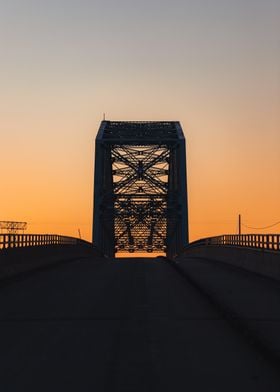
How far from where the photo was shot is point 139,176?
92312mm

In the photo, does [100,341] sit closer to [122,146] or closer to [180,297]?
[180,297]

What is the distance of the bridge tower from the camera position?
85188mm

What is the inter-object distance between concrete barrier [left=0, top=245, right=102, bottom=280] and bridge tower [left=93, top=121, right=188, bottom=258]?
3232cm

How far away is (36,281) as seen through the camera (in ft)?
88.8

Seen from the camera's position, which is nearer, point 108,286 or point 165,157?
point 108,286

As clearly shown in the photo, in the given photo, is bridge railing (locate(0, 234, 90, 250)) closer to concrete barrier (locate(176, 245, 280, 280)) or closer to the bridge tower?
concrete barrier (locate(176, 245, 280, 280))

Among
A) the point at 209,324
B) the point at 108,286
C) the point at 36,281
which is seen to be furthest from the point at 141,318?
the point at 36,281

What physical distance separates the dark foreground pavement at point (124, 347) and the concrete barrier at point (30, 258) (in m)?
7.84

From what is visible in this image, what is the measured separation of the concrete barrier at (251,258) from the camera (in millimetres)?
26500

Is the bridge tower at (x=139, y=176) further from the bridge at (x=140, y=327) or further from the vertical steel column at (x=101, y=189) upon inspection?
the bridge at (x=140, y=327)

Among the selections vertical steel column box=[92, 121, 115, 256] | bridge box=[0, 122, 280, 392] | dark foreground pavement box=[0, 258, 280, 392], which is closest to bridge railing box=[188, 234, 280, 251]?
bridge box=[0, 122, 280, 392]

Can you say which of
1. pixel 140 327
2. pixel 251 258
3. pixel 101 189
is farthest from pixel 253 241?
pixel 101 189

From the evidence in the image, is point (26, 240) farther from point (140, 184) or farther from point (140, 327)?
point (140, 184)

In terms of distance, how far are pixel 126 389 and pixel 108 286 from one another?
16132 mm
